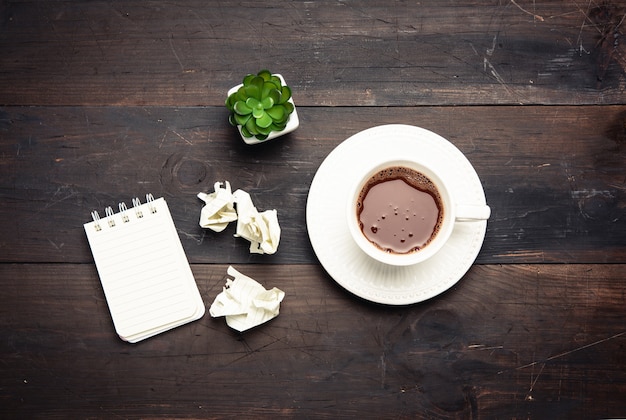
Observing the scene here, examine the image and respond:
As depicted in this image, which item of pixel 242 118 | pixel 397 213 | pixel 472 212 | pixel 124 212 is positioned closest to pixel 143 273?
pixel 124 212

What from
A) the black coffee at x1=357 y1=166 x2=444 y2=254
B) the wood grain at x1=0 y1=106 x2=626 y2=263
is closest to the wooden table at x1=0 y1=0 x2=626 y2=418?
the wood grain at x1=0 y1=106 x2=626 y2=263

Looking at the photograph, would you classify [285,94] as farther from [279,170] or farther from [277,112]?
[279,170]

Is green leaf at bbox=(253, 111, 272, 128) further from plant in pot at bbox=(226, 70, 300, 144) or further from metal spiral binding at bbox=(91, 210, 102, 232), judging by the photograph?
metal spiral binding at bbox=(91, 210, 102, 232)

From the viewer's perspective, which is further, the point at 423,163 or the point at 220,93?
the point at 220,93

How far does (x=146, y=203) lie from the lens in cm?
107

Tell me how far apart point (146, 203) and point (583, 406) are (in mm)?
825

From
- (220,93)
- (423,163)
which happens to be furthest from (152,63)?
(423,163)

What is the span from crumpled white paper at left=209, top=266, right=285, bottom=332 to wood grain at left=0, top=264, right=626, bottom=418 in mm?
24

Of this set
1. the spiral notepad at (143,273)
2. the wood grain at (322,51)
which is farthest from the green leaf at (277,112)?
the spiral notepad at (143,273)

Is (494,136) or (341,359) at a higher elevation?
(494,136)

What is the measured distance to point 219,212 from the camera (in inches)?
41.1

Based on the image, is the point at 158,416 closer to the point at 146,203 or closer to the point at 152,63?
the point at 146,203

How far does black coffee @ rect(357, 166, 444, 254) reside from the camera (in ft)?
3.26

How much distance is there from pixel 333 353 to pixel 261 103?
44cm
